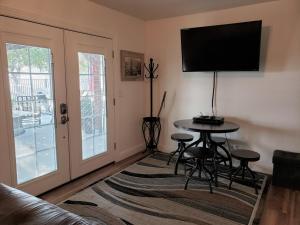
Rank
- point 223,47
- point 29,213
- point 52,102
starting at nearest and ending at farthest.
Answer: point 29,213 < point 52,102 < point 223,47

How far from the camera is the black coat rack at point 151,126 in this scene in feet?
14.1

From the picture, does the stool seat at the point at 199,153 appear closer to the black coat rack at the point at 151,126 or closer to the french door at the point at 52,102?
the black coat rack at the point at 151,126

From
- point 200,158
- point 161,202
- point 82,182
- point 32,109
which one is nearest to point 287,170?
point 200,158

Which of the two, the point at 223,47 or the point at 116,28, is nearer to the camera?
the point at 223,47

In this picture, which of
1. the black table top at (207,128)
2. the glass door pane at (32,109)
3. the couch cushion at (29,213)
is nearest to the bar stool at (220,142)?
the black table top at (207,128)

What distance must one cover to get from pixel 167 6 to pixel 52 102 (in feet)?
6.89

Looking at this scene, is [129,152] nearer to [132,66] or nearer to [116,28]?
[132,66]

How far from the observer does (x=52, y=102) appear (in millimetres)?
2826

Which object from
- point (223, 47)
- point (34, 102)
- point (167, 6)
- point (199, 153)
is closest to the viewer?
point (34, 102)

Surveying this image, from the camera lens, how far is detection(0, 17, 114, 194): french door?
7.98ft

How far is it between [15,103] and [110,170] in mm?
1674

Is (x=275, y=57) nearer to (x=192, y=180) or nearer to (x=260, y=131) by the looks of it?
(x=260, y=131)

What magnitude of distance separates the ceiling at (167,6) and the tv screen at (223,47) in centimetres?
33

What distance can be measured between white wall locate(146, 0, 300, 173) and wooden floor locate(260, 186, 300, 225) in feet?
2.02
